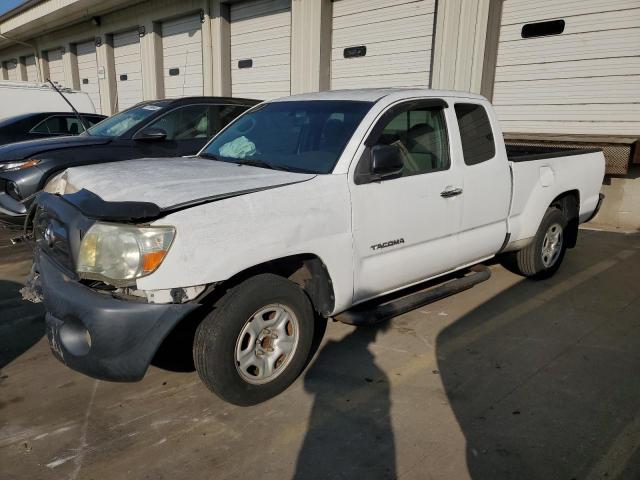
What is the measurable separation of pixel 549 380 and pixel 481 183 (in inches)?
63.1

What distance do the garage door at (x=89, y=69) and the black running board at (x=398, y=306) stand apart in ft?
63.8

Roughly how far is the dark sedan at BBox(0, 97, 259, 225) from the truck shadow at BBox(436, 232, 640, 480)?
423cm

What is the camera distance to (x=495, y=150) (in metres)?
4.29

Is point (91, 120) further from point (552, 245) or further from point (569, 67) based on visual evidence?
point (569, 67)

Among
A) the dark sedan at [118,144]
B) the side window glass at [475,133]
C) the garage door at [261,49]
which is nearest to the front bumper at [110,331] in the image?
the side window glass at [475,133]

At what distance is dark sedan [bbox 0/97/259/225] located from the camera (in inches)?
214

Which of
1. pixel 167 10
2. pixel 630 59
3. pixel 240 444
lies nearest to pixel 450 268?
pixel 240 444

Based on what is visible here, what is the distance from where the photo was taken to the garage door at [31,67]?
26.1m

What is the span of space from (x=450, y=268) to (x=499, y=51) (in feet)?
20.9

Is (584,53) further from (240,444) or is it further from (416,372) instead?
(240,444)

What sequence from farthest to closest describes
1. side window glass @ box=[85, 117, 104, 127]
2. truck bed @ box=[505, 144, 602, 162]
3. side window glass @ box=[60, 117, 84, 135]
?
side window glass @ box=[85, 117, 104, 127] < side window glass @ box=[60, 117, 84, 135] < truck bed @ box=[505, 144, 602, 162]

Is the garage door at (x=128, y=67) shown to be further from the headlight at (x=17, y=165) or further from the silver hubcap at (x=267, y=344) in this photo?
the silver hubcap at (x=267, y=344)

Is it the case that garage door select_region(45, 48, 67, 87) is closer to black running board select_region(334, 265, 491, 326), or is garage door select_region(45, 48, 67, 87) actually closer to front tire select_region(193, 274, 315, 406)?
black running board select_region(334, 265, 491, 326)

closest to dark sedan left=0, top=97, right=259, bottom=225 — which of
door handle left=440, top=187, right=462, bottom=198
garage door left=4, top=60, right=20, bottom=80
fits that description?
door handle left=440, top=187, right=462, bottom=198
